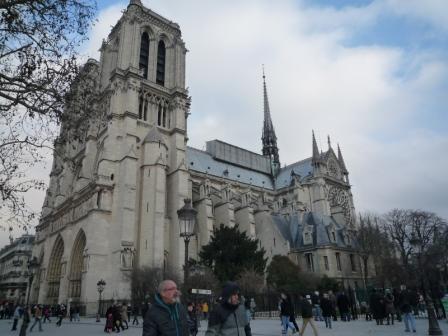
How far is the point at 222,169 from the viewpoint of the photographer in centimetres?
5991

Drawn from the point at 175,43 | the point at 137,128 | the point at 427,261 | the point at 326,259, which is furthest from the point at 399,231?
the point at 175,43

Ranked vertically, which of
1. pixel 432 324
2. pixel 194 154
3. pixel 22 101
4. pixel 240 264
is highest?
pixel 194 154

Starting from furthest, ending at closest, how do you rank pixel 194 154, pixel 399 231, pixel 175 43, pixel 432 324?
pixel 194 154 → pixel 175 43 → pixel 399 231 → pixel 432 324

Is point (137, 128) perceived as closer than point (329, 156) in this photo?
Yes

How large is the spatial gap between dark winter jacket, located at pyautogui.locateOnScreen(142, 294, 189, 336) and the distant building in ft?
239

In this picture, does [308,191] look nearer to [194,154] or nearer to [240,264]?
[194,154]

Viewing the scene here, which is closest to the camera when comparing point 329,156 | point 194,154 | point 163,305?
point 163,305

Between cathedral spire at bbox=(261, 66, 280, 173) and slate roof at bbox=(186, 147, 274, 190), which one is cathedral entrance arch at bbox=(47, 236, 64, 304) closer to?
slate roof at bbox=(186, 147, 274, 190)

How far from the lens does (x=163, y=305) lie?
397 centimetres

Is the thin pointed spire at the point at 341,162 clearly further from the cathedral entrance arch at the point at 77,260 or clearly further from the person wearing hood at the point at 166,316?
the person wearing hood at the point at 166,316

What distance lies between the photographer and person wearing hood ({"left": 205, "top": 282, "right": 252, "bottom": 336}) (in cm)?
434

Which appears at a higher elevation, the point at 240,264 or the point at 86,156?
the point at 86,156

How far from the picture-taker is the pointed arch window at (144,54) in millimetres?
46581

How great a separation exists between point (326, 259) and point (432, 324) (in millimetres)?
28151
